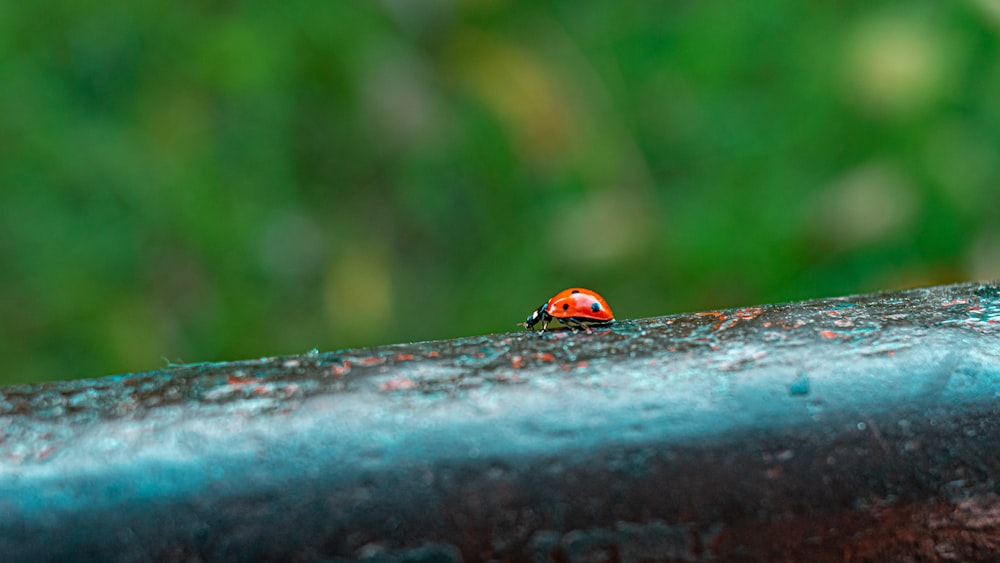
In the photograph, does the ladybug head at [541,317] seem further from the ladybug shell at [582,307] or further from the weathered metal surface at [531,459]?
the weathered metal surface at [531,459]

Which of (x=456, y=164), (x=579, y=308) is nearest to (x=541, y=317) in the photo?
(x=579, y=308)

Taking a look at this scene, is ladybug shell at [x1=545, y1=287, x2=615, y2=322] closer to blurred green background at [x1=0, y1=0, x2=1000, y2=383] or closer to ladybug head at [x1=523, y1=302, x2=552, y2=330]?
ladybug head at [x1=523, y1=302, x2=552, y2=330]

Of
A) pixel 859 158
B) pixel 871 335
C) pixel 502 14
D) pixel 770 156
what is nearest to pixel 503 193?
pixel 502 14

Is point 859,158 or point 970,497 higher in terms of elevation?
point 859,158

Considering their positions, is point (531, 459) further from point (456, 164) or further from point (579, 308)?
point (456, 164)

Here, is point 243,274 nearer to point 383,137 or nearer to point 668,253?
point 383,137

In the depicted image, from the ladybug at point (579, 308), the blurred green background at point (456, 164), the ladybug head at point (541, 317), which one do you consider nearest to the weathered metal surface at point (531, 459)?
the ladybug at point (579, 308)
